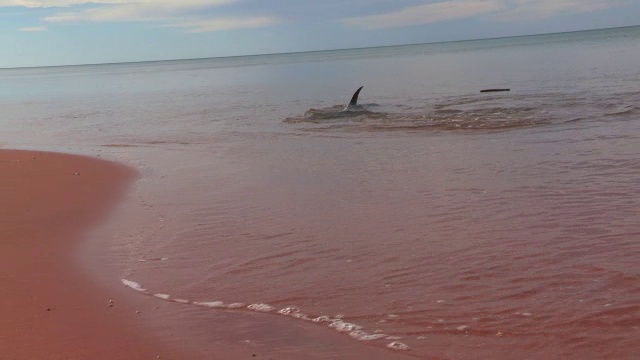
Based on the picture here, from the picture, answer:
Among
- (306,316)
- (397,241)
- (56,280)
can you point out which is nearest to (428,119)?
(397,241)

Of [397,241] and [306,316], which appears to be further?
[397,241]

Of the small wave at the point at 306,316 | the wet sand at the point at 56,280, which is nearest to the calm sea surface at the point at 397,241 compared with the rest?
the small wave at the point at 306,316

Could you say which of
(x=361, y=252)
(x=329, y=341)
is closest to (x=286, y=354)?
(x=329, y=341)

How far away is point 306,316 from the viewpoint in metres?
4.60

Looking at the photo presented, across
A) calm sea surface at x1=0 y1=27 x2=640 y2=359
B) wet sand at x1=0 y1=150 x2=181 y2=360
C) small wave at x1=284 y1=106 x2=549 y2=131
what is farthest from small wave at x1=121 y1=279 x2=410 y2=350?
small wave at x1=284 y1=106 x2=549 y2=131

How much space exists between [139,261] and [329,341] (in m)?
2.53

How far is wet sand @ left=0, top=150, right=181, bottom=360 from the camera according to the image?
4191 mm

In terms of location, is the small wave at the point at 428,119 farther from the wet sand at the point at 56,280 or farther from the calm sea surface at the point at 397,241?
the wet sand at the point at 56,280

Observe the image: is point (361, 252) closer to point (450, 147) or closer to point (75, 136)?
point (450, 147)

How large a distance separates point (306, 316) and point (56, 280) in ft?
7.38

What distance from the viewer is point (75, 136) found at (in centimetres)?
1753

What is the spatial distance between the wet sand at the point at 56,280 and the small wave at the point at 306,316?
1.12 feet

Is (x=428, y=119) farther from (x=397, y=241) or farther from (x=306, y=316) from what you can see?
(x=306, y=316)

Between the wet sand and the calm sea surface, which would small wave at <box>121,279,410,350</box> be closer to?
the calm sea surface
